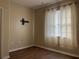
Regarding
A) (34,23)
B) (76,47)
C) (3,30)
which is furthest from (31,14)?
(76,47)

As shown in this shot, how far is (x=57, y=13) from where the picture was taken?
149 inches

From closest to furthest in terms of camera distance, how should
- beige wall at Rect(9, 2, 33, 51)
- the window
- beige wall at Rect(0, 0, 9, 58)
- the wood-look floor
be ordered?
1. beige wall at Rect(0, 0, 9, 58)
2. the wood-look floor
3. the window
4. beige wall at Rect(9, 2, 33, 51)

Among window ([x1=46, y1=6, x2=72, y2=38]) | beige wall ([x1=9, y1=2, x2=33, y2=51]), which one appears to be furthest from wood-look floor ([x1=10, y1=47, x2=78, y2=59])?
window ([x1=46, y1=6, x2=72, y2=38])

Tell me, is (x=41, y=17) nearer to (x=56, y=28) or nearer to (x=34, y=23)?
(x=34, y=23)

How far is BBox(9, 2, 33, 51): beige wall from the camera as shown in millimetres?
3934

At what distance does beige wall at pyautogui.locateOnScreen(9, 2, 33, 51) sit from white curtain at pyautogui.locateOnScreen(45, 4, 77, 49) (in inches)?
47.2

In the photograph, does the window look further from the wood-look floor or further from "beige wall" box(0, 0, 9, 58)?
"beige wall" box(0, 0, 9, 58)

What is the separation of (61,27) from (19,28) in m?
2.25

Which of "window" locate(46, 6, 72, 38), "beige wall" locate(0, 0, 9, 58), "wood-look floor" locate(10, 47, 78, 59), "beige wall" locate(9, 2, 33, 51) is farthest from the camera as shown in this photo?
"beige wall" locate(9, 2, 33, 51)

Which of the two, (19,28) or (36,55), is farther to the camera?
(19,28)

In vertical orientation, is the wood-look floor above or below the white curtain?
below

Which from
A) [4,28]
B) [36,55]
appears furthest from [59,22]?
[4,28]

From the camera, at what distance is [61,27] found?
3.62 meters

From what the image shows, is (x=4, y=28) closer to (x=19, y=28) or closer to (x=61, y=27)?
(x=19, y=28)
